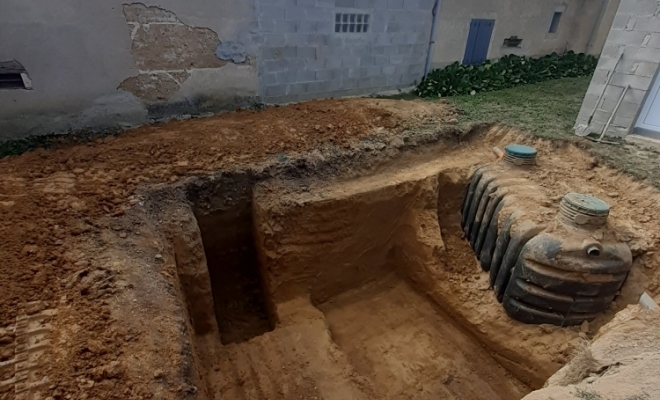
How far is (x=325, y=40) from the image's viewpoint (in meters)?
5.99

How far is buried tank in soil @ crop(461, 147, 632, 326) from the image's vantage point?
133 inches

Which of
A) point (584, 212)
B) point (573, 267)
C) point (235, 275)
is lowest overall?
point (235, 275)

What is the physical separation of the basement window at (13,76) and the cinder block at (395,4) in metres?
5.22

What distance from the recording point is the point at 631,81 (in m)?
4.72

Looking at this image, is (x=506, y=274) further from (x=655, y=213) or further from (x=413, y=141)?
(x=413, y=141)

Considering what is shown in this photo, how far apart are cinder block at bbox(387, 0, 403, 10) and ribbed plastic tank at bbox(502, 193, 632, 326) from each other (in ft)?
14.5

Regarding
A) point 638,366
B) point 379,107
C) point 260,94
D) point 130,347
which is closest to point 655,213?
point 638,366

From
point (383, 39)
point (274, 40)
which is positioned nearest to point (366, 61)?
point (383, 39)

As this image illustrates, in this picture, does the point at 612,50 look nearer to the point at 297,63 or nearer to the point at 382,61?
the point at 382,61

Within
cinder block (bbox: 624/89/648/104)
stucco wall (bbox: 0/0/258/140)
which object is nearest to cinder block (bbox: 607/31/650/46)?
cinder block (bbox: 624/89/648/104)

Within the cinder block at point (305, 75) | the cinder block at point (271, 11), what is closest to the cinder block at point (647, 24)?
the cinder block at point (305, 75)

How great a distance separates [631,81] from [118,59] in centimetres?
635

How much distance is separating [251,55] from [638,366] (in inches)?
209

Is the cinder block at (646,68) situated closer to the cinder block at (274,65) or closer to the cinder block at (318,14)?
the cinder block at (318,14)
